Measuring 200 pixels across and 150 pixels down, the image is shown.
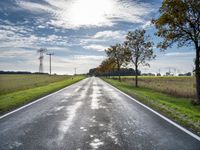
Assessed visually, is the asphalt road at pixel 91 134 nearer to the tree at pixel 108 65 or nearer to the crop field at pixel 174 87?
the crop field at pixel 174 87

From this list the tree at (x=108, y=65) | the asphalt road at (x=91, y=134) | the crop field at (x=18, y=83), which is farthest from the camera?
the tree at (x=108, y=65)

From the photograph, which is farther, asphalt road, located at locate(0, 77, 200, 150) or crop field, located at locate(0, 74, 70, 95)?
crop field, located at locate(0, 74, 70, 95)

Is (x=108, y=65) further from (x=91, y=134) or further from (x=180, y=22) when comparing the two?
(x=91, y=134)

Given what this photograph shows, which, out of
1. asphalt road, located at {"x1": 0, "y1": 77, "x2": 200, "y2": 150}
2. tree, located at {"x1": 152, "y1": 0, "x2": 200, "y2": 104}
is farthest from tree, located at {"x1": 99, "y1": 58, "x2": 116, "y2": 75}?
asphalt road, located at {"x1": 0, "y1": 77, "x2": 200, "y2": 150}

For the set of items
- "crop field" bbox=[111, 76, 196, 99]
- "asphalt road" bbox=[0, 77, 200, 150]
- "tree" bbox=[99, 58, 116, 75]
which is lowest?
"crop field" bbox=[111, 76, 196, 99]

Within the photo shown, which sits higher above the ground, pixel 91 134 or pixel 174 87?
pixel 91 134

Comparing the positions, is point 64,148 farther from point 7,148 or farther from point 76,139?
point 7,148

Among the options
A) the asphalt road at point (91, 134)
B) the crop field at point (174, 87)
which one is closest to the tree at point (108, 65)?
the crop field at point (174, 87)

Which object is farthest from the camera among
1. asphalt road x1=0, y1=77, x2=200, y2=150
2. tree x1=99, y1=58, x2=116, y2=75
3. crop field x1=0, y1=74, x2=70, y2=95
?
tree x1=99, y1=58, x2=116, y2=75

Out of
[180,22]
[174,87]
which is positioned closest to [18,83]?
[174,87]

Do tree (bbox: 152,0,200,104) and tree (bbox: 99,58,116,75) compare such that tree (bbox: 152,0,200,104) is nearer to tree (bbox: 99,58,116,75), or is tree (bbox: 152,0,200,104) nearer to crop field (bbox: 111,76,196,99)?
crop field (bbox: 111,76,196,99)

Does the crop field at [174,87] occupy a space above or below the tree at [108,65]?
below

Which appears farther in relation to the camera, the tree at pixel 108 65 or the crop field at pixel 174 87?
the tree at pixel 108 65

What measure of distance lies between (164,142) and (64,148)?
99.3 inches
